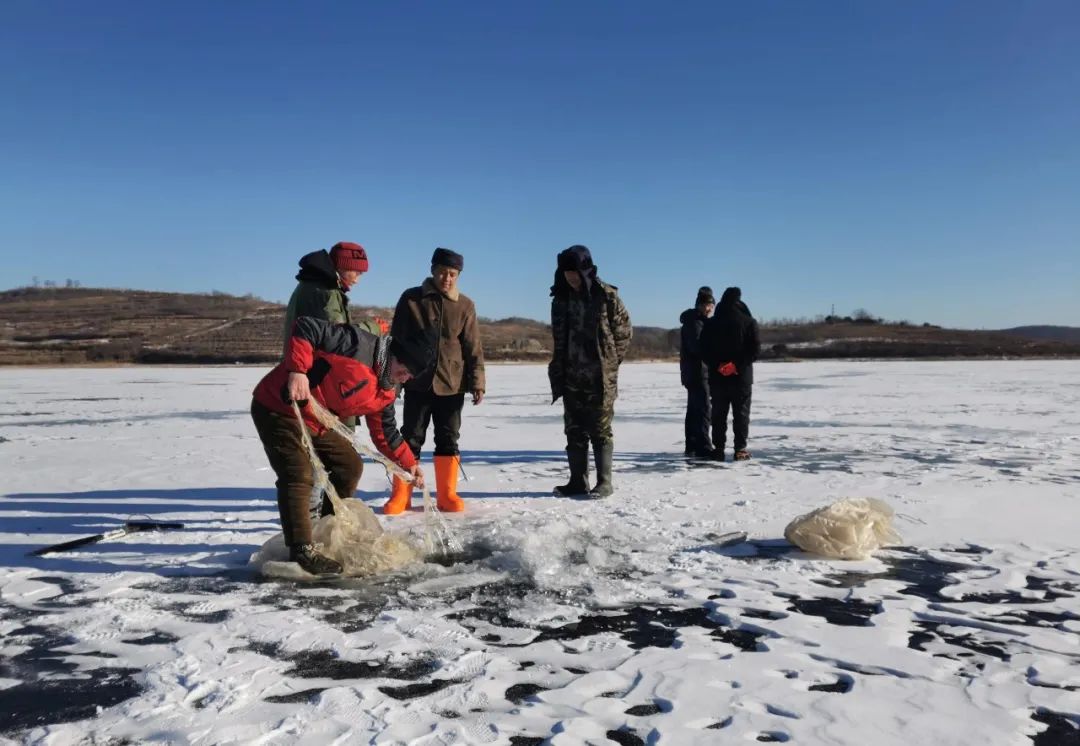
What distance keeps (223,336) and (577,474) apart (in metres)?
58.6

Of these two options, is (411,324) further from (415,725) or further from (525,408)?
(525,408)

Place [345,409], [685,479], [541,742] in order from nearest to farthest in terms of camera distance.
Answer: [541,742], [345,409], [685,479]

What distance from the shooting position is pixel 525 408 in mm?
15250

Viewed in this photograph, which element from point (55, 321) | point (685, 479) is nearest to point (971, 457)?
point (685, 479)

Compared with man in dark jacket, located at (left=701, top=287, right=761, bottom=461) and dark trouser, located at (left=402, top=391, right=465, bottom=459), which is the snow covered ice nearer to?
dark trouser, located at (left=402, top=391, right=465, bottom=459)

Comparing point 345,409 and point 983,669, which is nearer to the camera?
point 983,669

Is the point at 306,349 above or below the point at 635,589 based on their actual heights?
above

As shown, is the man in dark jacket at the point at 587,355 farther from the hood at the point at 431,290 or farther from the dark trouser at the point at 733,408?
the dark trouser at the point at 733,408

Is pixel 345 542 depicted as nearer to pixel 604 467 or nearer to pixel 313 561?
pixel 313 561

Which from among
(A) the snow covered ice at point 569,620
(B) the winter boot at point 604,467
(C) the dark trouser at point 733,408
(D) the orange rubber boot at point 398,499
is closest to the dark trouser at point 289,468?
(A) the snow covered ice at point 569,620

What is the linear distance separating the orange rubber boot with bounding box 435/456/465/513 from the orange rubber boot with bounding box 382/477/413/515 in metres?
0.24

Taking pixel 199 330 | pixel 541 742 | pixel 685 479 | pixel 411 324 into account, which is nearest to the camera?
pixel 541 742

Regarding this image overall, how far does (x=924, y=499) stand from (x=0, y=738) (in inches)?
230

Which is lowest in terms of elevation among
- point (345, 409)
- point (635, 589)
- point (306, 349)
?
point (635, 589)
